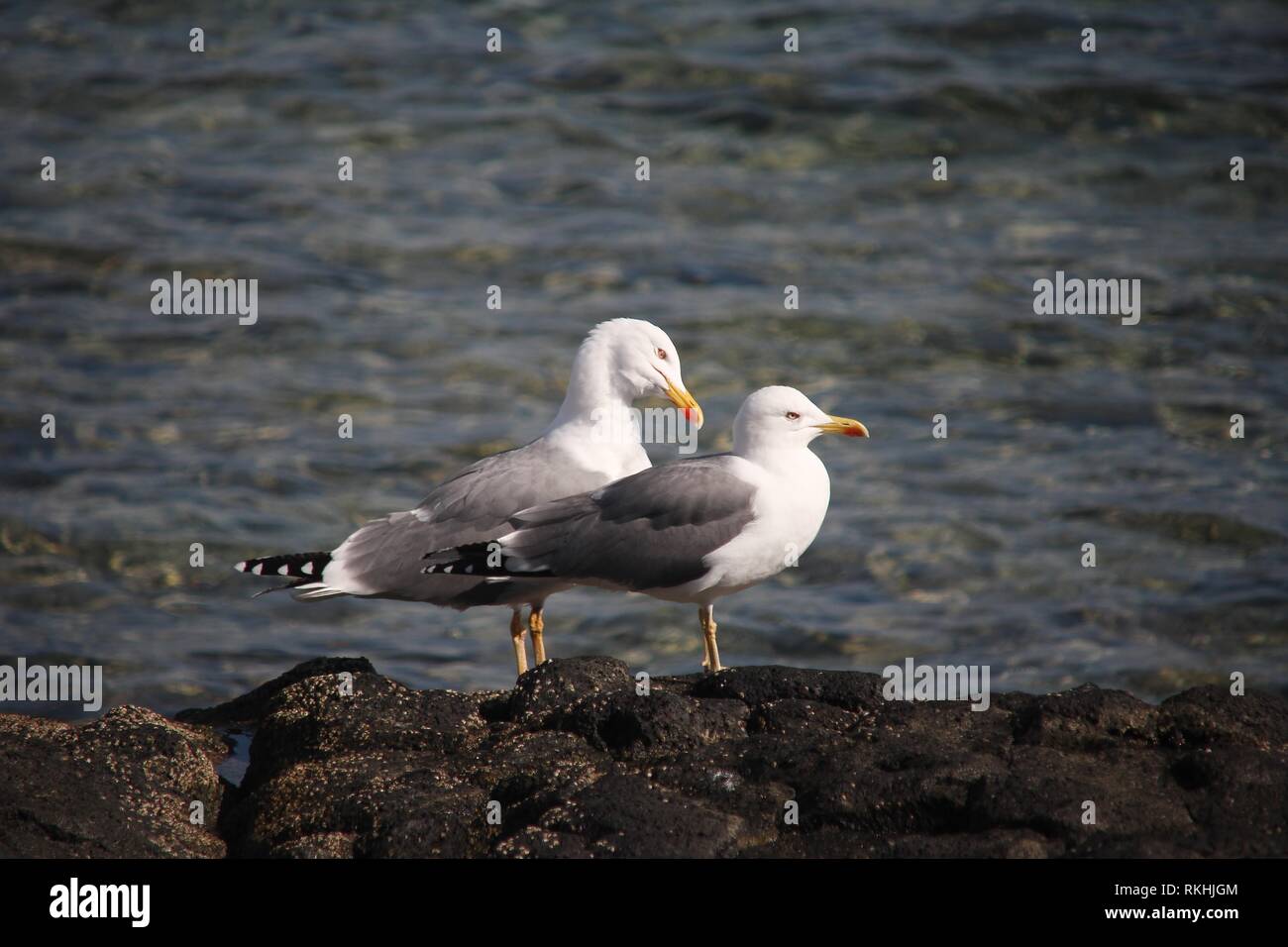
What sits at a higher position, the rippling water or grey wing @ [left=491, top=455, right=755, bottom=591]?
the rippling water

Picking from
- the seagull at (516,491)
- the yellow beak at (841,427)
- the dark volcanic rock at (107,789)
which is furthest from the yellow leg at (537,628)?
the dark volcanic rock at (107,789)

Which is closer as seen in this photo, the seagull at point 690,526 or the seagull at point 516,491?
the seagull at point 690,526

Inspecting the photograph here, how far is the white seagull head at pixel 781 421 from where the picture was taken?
6.42 metres

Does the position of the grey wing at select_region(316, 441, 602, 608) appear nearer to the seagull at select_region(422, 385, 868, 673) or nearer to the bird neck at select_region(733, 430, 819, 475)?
the seagull at select_region(422, 385, 868, 673)

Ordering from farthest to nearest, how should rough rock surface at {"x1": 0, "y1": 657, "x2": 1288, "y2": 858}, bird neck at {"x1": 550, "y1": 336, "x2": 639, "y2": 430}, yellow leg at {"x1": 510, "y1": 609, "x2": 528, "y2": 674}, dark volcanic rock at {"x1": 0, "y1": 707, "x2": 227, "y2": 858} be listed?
bird neck at {"x1": 550, "y1": 336, "x2": 639, "y2": 430} < yellow leg at {"x1": 510, "y1": 609, "x2": 528, "y2": 674} < dark volcanic rock at {"x1": 0, "y1": 707, "x2": 227, "y2": 858} < rough rock surface at {"x1": 0, "y1": 657, "x2": 1288, "y2": 858}

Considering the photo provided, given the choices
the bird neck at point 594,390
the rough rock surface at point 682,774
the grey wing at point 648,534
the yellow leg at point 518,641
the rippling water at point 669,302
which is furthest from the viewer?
the rippling water at point 669,302

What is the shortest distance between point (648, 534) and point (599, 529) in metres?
0.20

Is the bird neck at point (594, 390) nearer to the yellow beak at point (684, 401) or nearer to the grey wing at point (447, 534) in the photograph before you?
the yellow beak at point (684, 401)

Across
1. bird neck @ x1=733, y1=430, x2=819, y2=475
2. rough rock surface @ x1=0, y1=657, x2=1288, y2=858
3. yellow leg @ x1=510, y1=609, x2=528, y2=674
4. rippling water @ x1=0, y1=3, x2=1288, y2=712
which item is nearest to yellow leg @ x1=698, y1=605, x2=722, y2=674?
rough rock surface @ x1=0, y1=657, x2=1288, y2=858

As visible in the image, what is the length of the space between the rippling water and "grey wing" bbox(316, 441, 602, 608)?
6.52 feet

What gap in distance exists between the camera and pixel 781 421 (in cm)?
643

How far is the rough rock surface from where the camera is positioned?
4.50m

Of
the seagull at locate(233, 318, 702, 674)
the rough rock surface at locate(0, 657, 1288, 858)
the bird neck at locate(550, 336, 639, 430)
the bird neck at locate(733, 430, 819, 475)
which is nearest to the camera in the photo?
the rough rock surface at locate(0, 657, 1288, 858)

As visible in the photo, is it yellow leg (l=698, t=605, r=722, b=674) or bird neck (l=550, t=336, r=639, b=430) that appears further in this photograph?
bird neck (l=550, t=336, r=639, b=430)
